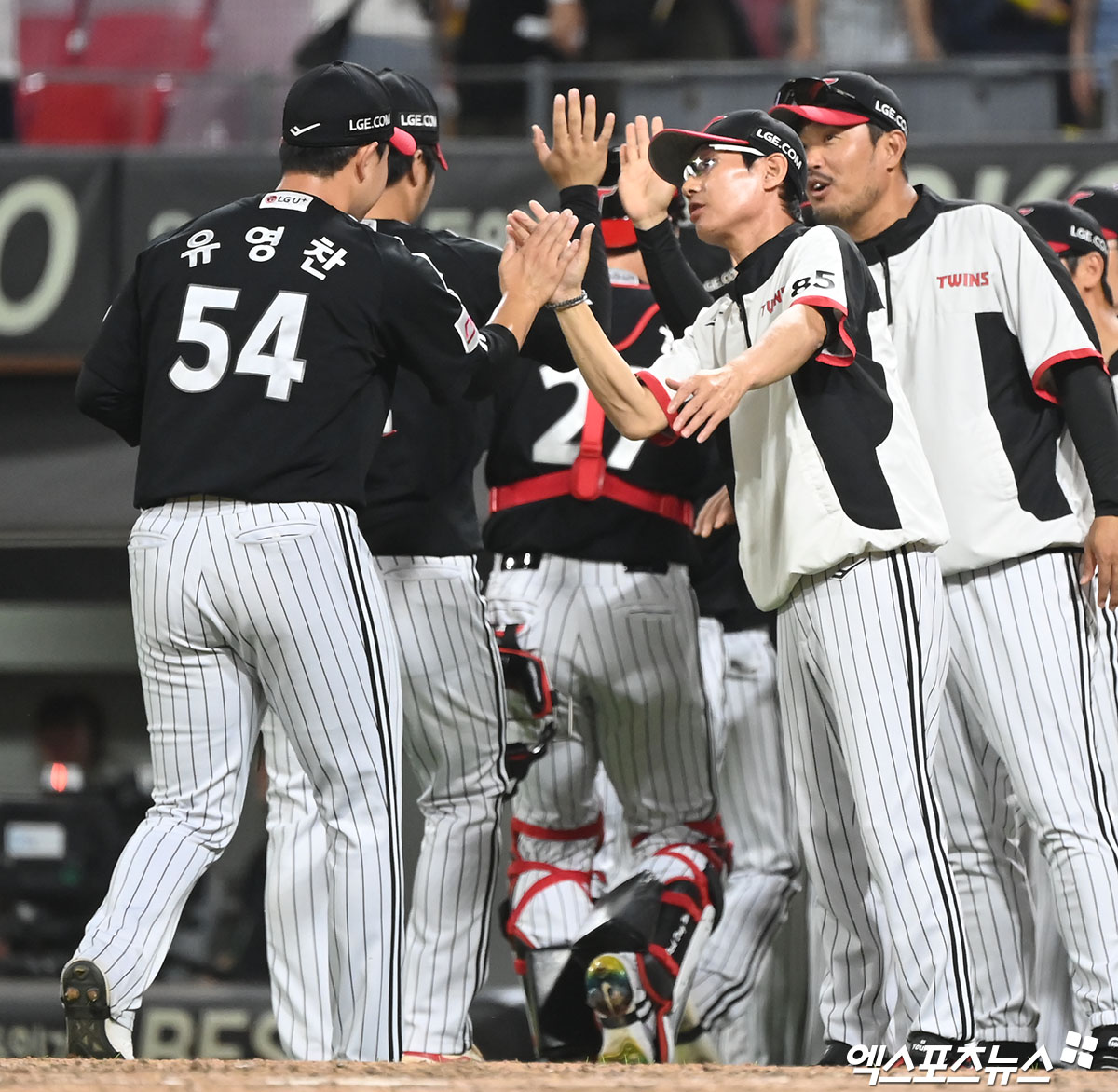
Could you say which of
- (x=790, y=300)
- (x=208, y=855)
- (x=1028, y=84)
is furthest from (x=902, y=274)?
(x=1028, y=84)

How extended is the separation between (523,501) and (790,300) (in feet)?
4.20

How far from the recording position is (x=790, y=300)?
10.0 ft

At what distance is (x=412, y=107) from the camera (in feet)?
12.1

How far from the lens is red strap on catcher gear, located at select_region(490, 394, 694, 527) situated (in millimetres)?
4035

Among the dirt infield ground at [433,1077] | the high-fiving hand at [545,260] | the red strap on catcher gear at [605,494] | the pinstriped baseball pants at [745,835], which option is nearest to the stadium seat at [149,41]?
the red strap on catcher gear at [605,494]

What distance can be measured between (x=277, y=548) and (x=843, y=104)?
1552 millimetres

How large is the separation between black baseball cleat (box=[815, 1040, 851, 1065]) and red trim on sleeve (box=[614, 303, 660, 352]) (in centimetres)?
172

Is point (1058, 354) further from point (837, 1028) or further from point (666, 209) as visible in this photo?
point (837, 1028)

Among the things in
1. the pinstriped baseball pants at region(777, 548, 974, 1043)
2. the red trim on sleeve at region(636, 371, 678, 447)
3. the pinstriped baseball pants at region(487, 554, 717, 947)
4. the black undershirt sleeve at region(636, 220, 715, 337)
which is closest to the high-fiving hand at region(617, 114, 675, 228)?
the black undershirt sleeve at region(636, 220, 715, 337)

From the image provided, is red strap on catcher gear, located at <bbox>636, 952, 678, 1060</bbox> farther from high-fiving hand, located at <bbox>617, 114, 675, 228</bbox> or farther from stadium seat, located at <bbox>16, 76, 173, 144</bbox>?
stadium seat, located at <bbox>16, 76, 173, 144</bbox>

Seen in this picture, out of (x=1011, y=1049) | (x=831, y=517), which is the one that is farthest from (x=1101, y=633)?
(x=1011, y=1049)

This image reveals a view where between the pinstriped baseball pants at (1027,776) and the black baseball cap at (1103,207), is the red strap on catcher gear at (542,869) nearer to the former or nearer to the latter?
the pinstriped baseball pants at (1027,776)

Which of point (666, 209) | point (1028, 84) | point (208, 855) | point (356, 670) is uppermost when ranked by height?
point (1028, 84)

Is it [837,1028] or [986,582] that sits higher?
[986,582]
